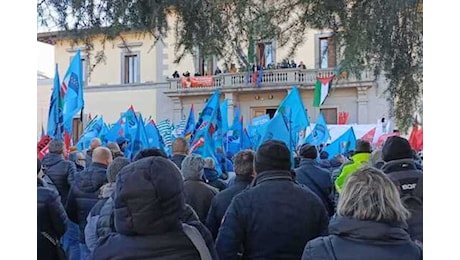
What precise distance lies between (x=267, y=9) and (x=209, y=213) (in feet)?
5.33

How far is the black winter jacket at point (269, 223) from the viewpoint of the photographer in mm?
3557

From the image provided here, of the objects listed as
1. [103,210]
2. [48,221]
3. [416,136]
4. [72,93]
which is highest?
[72,93]

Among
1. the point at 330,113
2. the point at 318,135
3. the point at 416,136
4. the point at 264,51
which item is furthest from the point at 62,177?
the point at 330,113

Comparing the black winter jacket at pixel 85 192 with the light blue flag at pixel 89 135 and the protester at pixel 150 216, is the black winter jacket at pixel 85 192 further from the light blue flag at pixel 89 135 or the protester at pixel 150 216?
the light blue flag at pixel 89 135

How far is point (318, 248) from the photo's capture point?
2592 millimetres

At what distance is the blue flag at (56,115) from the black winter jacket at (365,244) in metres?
8.02

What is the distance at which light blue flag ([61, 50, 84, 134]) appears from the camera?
10.7 m

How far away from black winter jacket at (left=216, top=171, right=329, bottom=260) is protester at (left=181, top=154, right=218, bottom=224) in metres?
1.26

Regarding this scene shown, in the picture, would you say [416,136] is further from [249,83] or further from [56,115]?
[249,83]

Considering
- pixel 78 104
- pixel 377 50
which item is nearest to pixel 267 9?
pixel 377 50

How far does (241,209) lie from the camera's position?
3.57 meters

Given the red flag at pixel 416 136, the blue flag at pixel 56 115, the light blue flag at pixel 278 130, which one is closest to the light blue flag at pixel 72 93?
the blue flag at pixel 56 115

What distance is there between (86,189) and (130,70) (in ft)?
91.5
